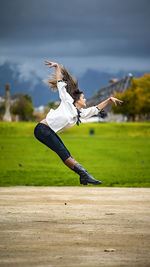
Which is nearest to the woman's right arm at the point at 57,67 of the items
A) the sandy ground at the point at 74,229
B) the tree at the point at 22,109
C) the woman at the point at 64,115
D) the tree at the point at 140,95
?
the woman at the point at 64,115

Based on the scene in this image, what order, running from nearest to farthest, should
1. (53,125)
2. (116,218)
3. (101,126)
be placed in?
(116,218) → (53,125) → (101,126)

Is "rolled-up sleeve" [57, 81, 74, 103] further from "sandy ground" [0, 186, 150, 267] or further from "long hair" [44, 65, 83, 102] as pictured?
"sandy ground" [0, 186, 150, 267]

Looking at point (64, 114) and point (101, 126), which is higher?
point (64, 114)

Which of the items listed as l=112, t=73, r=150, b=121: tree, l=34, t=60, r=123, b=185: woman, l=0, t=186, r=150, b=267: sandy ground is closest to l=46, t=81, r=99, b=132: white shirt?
l=34, t=60, r=123, b=185: woman

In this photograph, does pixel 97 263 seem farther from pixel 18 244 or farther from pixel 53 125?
pixel 53 125

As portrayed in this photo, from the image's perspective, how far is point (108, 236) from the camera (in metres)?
5.00

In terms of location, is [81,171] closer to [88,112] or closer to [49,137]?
[49,137]

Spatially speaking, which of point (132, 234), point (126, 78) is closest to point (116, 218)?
point (132, 234)

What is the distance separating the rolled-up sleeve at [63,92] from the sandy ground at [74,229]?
1.61m

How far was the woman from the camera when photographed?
6484 mm

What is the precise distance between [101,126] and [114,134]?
157 inches

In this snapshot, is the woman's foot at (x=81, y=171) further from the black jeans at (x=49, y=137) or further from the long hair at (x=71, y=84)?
the long hair at (x=71, y=84)

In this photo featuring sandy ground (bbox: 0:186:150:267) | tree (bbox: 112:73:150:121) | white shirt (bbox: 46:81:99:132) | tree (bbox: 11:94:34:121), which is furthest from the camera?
tree (bbox: 11:94:34:121)

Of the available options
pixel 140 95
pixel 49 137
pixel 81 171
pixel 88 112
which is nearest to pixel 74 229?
pixel 81 171
